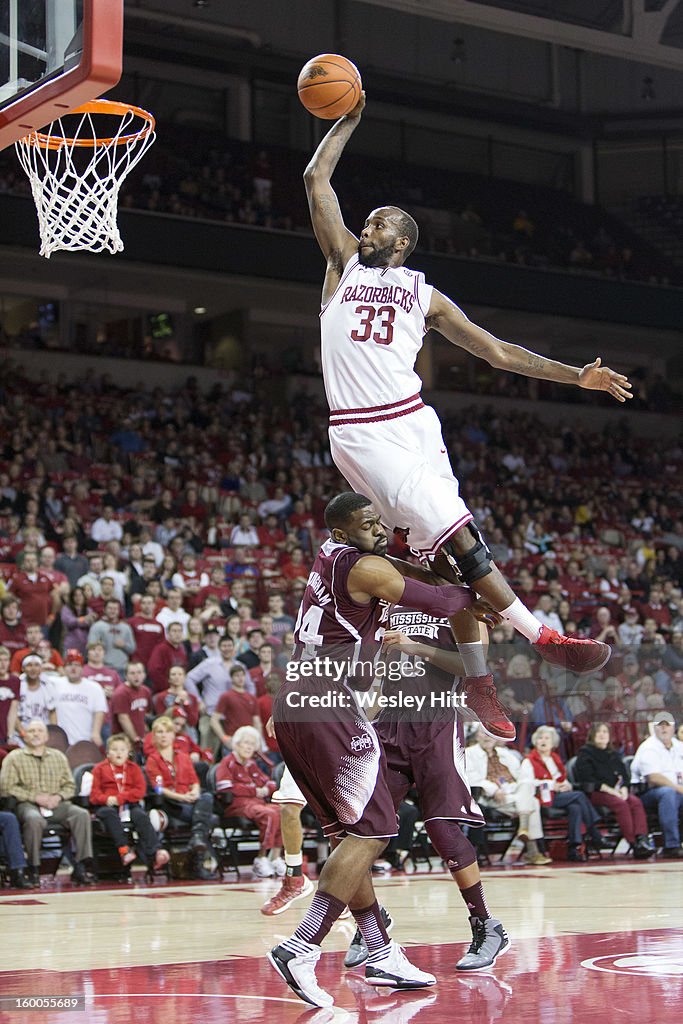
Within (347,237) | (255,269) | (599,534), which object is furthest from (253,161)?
(347,237)

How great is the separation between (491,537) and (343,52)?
27.1 ft

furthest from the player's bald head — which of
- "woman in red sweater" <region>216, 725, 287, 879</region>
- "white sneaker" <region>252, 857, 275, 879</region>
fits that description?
"white sneaker" <region>252, 857, 275, 879</region>

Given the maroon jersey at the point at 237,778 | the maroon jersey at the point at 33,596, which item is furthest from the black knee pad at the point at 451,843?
the maroon jersey at the point at 33,596

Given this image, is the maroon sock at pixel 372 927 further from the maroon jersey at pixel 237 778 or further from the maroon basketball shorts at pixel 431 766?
the maroon jersey at pixel 237 778

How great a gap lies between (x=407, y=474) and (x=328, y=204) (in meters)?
1.29

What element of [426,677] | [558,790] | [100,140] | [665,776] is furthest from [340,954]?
[665,776]

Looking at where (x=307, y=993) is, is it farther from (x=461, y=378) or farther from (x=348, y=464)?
(x=461, y=378)

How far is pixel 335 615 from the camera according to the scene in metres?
5.64

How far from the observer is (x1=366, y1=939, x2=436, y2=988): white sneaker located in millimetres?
5543

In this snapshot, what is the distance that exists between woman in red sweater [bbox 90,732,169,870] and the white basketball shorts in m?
5.47

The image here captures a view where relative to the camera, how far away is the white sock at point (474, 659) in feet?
19.7

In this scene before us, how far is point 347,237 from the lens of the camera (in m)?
6.05

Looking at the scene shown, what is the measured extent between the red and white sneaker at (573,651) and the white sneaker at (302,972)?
5.33 ft

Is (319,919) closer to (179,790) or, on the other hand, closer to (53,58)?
(53,58)
